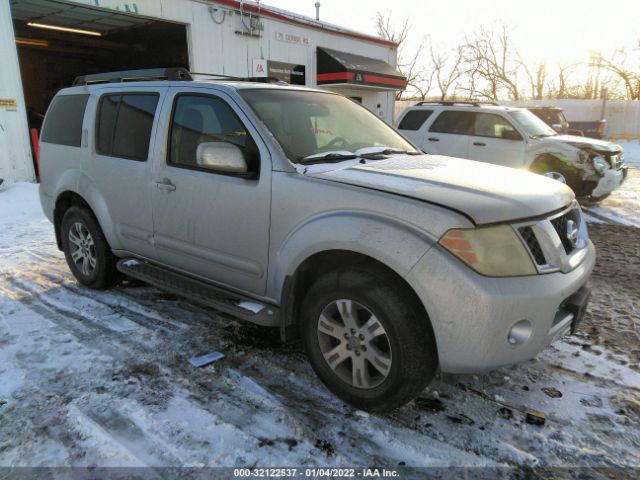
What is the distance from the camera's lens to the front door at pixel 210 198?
307cm

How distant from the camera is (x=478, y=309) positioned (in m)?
2.25

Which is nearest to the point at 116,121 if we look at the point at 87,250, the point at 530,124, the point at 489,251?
the point at 87,250

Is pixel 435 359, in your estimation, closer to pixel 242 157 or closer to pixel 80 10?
pixel 242 157

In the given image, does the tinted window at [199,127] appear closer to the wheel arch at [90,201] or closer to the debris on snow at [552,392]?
the wheel arch at [90,201]

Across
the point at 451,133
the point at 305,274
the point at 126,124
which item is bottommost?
the point at 305,274

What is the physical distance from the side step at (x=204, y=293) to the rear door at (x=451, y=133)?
22.7 feet

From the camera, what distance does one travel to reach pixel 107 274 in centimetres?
441

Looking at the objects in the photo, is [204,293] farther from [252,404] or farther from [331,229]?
[331,229]

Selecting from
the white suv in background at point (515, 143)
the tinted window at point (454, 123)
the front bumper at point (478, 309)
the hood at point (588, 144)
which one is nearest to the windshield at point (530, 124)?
→ the white suv in background at point (515, 143)

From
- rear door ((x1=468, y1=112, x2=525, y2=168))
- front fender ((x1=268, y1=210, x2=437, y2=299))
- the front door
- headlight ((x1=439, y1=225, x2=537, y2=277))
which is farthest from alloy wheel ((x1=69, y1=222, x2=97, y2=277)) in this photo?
rear door ((x1=468, y1=112, x2=525, y2=168))

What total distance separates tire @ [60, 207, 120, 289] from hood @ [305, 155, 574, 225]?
7.92ft

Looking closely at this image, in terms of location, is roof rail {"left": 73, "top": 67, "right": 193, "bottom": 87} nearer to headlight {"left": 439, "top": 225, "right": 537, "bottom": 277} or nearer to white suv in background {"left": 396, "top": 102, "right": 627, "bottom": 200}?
headlight {"left": 439, "top": 225, "right": 537, "bottom": 277}

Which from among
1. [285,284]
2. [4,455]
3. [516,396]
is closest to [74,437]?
[4,455]

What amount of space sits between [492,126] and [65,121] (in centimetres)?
750
